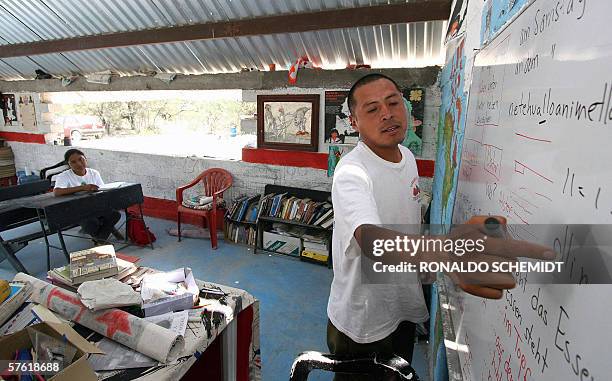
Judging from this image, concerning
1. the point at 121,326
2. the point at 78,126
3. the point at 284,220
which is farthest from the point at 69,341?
the point at 78,126

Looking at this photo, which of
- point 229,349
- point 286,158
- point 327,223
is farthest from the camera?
point 286,158

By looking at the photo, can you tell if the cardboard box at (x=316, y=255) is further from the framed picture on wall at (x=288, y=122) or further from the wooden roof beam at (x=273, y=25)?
the wooden roof beam at (x=273, y=25)

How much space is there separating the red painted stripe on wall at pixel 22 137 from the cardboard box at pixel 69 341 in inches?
290

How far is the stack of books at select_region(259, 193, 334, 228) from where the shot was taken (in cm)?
408

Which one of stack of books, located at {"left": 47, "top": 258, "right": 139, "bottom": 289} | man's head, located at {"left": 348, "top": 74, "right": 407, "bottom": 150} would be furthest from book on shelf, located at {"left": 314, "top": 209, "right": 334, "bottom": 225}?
man's head, located at {"left": 348, "top": 74, "right": 407, "bottom": 150}

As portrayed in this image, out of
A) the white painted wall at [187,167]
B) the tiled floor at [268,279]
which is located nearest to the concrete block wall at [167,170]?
the white painted wall at [187,167]

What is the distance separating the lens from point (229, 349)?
5.71 feet

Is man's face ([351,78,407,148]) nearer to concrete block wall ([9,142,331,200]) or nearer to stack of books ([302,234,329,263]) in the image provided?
stack of books ([302,234,329,263])

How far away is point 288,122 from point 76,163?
2.73 meters

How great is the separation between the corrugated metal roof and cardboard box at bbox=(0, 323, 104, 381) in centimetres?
326

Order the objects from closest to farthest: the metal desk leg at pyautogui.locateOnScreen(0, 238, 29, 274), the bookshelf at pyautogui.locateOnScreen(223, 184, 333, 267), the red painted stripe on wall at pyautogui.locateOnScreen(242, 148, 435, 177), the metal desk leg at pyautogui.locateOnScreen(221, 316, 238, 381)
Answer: the metal desk leg at pyautogui.locateOnScreen(221, 316, 238, 381)
the metal desk leg at pyautogui.locateOnScreen(0, 238, 29, 274)
the bookshelf at pyautogui.locateOnScreen(223, 184, 333, 267)
the red painted stripe on wall at pyautogui.locateOnScreen(242, 148, 435, 177)

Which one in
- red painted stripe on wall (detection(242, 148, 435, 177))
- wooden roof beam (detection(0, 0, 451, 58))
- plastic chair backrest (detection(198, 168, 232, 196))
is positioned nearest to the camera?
wooden roof beam (detection(0, 0, 451, 58))

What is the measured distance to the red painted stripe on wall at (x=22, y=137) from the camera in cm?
689

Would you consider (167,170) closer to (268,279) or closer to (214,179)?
(214,179)
